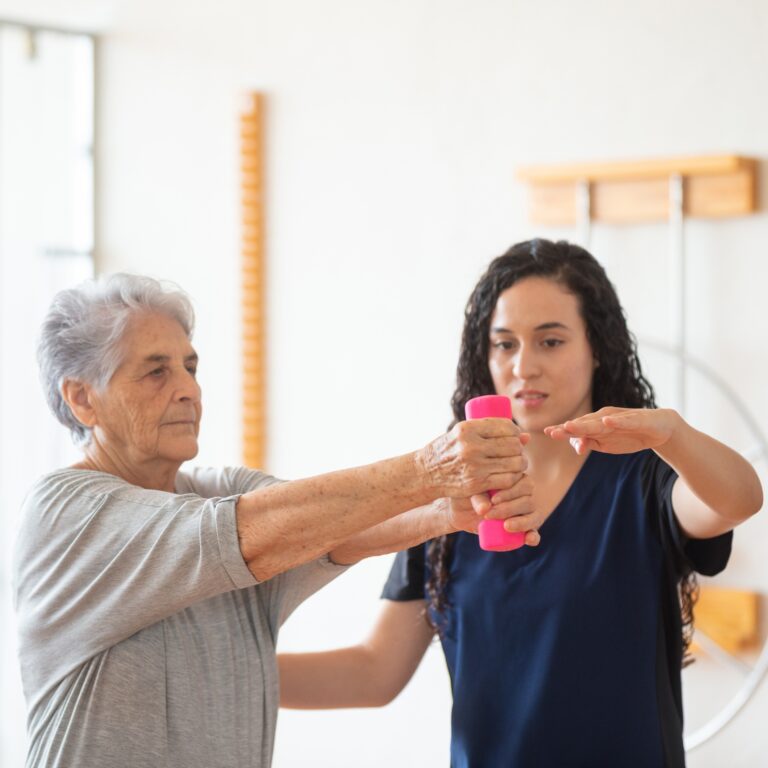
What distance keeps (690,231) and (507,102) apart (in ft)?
2.17

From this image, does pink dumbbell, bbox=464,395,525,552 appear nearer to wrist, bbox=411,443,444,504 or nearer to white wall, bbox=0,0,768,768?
wrist, bbox=411,443,444,504

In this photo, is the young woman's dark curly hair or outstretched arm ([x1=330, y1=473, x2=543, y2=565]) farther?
the young woman's dark curly hair

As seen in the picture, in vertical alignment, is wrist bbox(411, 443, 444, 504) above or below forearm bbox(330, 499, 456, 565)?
above

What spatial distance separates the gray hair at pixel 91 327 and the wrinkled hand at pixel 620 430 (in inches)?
24.8

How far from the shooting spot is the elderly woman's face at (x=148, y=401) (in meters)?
1.71

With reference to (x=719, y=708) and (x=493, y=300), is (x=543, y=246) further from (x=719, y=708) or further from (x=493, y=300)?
(x=719, y=708)

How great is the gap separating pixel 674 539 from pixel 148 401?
810 mm

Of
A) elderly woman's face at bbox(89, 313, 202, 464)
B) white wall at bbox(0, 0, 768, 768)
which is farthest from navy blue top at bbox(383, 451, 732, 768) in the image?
white wall at bbox(0, 0, 768, 768)

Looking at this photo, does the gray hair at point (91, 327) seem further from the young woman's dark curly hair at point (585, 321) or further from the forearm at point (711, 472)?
the forearm at point (711, 472)

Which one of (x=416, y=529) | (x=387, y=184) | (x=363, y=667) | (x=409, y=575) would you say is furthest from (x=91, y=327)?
(x=387, y=184)

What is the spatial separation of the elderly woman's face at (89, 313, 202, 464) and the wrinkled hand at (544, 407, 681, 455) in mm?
546

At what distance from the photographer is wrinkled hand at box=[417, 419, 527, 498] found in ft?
5.01

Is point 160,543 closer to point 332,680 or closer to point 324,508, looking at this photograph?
point 324,508

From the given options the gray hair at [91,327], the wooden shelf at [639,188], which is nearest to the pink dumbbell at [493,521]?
the gray hair at [91,327]
